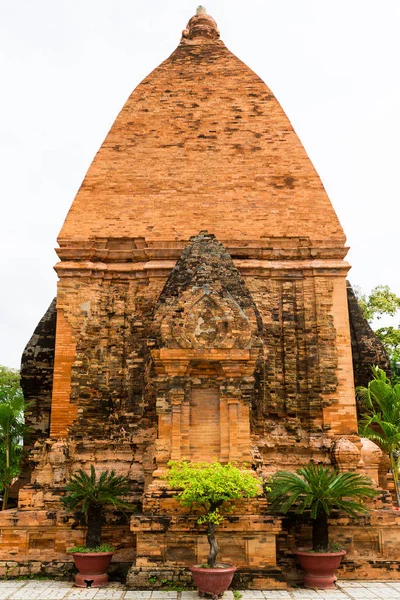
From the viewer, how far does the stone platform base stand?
980cm

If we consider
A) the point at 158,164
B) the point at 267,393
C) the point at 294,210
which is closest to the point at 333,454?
the point at 267,393

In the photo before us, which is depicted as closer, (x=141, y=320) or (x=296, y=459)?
(x=296, y=459)

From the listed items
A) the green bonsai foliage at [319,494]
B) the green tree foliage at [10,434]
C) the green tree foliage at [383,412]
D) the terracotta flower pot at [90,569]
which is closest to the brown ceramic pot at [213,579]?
the green bonsai foliage at [319,494]

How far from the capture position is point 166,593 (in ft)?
31.0

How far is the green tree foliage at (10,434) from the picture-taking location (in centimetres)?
1507

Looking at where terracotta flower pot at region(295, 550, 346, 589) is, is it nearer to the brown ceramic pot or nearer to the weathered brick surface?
the brown ceramic pot

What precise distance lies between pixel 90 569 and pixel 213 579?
2.51 m

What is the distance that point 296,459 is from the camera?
503 inches

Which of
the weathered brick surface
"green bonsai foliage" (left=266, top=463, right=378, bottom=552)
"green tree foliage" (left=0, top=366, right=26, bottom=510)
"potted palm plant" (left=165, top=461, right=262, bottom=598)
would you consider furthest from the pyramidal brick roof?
"potted palm plant" (left=165, top=461, right=262, bottom=598)

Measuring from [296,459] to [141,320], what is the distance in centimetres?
450

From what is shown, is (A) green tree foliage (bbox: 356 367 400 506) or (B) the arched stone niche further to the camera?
(A) green tree foliage (bbox: 356 367 400 506)

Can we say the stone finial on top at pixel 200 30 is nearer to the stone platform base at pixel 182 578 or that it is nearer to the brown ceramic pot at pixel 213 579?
the stone platform base at pixel 182 578

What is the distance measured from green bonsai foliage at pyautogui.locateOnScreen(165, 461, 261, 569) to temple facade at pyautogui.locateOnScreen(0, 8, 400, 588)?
64 cm

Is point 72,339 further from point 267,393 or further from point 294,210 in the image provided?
point 294,210
